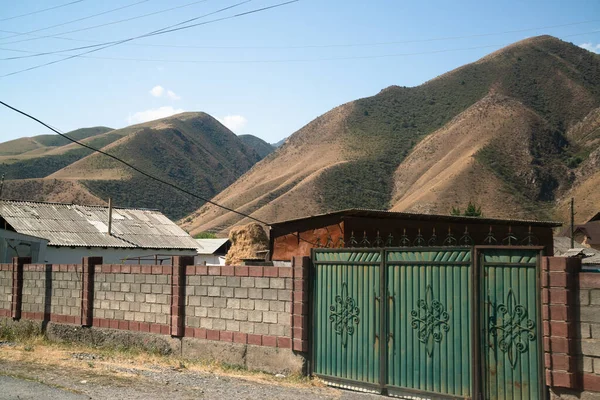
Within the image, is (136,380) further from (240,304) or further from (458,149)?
(458,149)

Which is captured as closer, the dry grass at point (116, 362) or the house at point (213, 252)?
the dry grass at point (116, 362)

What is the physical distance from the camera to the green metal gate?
8000 mm

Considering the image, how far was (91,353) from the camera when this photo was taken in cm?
1314

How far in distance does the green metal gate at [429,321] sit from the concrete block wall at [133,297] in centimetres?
391

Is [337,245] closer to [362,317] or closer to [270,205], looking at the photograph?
[362,317]

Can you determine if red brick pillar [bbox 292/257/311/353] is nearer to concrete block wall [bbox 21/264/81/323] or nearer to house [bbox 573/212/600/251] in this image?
concrete block wall [bbox 21/264/81/323]

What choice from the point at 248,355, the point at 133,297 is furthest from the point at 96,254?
the point at 248,355

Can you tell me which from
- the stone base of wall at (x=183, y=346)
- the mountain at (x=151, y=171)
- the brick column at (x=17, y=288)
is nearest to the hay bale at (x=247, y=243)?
the brick column at (x=17, y=288)

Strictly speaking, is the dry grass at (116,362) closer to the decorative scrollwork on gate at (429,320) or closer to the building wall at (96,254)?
the decorative scrollwork on gate at (429,320)

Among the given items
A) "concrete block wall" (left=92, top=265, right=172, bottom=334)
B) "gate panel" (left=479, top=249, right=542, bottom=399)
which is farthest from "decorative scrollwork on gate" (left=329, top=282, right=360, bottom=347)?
"concrete block wall" (left=92, top=265, right=172, bottom=334)

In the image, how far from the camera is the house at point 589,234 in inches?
2260

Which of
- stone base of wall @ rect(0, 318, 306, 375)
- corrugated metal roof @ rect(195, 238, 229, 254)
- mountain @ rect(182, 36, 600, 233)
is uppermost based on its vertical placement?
mountain @ rect(182, 36, 600, 233)

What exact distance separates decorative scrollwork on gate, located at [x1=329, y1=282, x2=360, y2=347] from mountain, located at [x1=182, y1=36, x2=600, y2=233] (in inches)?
2442

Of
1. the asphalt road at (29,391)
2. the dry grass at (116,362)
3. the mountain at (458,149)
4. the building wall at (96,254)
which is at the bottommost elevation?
the dry grass at (116,362)
